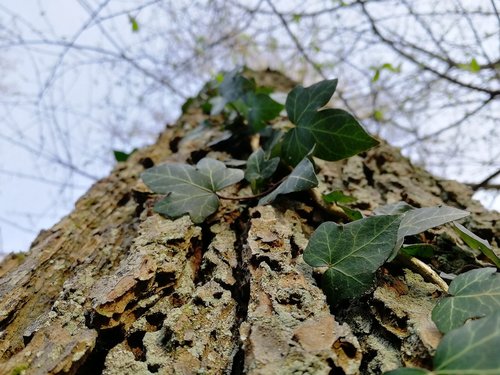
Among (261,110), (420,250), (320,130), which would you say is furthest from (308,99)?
(420,250)

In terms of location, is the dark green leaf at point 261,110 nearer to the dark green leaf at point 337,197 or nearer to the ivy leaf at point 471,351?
the dark green leaf at point 337,197

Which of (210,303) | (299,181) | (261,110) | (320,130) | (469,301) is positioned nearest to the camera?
(469,301)

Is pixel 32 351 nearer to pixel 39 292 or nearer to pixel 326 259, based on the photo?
pixel 39 292

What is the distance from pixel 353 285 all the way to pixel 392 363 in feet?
0.40

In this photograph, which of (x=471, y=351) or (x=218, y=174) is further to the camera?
(x=218, y=174)

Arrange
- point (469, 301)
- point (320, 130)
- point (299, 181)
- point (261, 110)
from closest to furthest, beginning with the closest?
1. point (469, 301)
2. point (299, 181)
3. point (320, 130)
4. point (261, 110)

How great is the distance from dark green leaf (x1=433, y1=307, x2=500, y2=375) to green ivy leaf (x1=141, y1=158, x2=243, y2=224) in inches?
21.3

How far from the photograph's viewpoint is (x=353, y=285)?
0.58 m

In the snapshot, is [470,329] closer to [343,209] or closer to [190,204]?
[343,209]

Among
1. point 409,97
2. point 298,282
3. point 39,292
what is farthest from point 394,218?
point 409,97

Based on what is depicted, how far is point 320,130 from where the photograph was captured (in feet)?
2.88

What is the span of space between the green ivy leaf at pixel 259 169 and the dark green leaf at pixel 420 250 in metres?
0.35

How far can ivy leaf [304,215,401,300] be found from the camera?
1.92ft

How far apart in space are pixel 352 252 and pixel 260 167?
1.25ft
